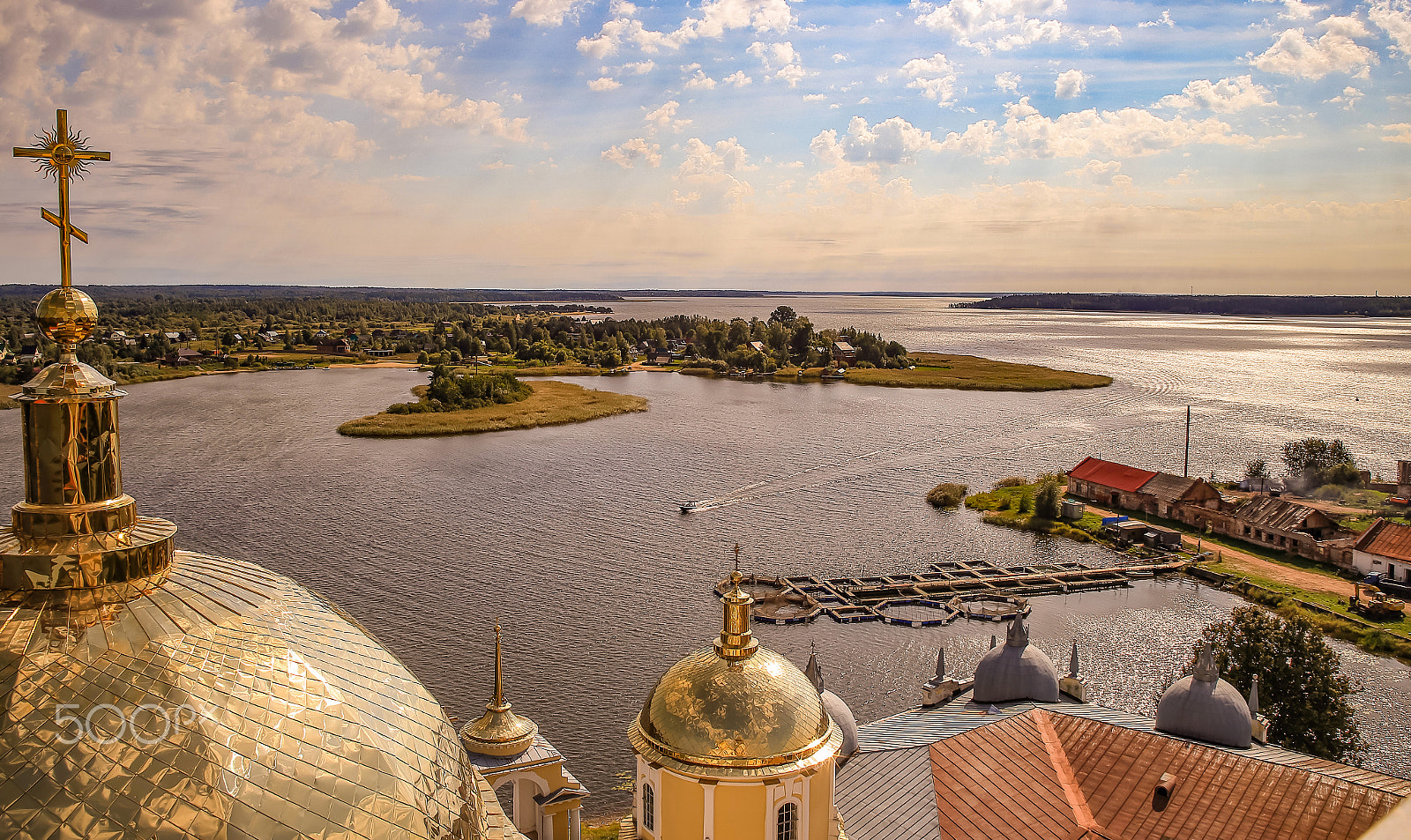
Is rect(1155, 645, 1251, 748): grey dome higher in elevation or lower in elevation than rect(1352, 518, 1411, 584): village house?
higher

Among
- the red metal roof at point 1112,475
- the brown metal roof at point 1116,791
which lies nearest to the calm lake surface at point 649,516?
the red metal roof at point 1112,475

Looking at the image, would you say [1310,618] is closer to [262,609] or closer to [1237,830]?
[1237,830]

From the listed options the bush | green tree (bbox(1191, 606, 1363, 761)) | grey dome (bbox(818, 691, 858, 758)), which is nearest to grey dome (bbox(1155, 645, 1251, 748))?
green tree (bbox(1191, 606, 1363, 761))

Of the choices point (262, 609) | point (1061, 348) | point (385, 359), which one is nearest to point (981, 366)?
point (1061, 348)

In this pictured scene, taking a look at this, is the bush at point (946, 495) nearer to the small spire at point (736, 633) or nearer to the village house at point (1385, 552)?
the village house at point (1385, 552)

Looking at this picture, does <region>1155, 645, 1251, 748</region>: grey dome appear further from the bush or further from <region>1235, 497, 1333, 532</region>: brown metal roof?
the bush

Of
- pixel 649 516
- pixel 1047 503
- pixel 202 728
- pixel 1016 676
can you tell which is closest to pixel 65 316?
pixel 202 728

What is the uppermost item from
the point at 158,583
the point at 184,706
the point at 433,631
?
the point at 158,583
